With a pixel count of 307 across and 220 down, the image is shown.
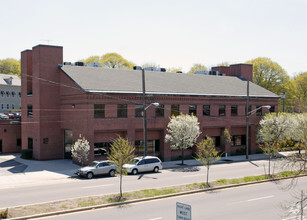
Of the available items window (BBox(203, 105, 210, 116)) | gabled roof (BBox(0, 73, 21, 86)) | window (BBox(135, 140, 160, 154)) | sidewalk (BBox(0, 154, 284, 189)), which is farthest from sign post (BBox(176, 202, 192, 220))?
gabled roof (BBox(0, 73, 21, 86))

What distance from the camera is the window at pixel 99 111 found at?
35.2 metres

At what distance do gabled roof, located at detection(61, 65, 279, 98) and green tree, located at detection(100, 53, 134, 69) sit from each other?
107 ft

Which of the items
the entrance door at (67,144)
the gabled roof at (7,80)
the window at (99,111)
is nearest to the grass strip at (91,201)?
Answer: the window at (99,111)

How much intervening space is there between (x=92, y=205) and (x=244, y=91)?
35554mm

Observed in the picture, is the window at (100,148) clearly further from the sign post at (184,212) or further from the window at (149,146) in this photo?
the sign post at (184,212)

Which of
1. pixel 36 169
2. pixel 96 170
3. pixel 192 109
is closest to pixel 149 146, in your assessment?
pixel 192 109

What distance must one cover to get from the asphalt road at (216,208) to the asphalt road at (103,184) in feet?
13.4

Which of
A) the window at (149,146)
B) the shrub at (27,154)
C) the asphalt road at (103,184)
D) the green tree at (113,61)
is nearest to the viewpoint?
the asphalt road at (103,184)

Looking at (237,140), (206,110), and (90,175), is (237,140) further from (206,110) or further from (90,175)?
(90,175)

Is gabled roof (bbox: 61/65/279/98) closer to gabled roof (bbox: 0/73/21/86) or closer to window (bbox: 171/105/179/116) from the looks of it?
window (bbox: 171/105/179/116)

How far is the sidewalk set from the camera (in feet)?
92.4

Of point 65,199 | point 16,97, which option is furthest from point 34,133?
point 16,97

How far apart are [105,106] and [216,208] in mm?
20057

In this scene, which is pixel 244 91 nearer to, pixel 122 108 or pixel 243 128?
pixel 243 128
